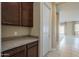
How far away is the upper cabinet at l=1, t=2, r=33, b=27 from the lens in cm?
186

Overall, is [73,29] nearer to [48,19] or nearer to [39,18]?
[48,19]

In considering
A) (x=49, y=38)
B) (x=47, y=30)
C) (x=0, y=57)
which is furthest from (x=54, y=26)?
(x=0, y=57)

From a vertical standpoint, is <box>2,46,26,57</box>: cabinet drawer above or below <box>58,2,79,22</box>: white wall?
below

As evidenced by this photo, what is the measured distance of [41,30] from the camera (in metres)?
3.22

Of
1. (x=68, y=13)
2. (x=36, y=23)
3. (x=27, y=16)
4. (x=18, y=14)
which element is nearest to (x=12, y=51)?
(x=18, y=14)

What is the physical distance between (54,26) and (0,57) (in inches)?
85.1

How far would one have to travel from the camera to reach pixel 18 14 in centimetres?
238

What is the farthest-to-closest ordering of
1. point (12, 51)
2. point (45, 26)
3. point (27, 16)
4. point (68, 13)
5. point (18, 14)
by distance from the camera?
point (45, 26) < point (68, 13) < point (27, 16) < point (18, 14) < point (12, 51)

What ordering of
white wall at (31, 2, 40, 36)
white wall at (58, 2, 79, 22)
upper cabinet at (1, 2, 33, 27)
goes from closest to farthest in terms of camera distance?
upper cabinet at (1, 2, 33, 27)
white wall at (58, 2, 79, 22)
white wall at (31, 2, 40, 36)

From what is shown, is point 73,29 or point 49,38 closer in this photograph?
point 73,29

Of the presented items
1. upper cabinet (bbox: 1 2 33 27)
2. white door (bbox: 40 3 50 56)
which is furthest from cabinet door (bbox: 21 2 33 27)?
white door (bbox: 40 3 50 56)

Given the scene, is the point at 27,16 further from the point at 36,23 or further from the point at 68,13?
the point at 68,13

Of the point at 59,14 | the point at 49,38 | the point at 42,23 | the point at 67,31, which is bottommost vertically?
the point at 49,38

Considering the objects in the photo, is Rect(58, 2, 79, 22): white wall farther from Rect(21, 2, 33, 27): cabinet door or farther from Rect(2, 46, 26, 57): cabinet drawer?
Rect(2, 46, 26, 57): cabinet drawer
